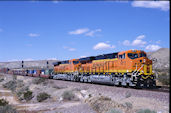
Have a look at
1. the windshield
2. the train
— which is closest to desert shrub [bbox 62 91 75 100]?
the train

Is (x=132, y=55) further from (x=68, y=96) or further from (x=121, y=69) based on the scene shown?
(x=68, y=96)

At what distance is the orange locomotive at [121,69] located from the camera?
22.4 metres

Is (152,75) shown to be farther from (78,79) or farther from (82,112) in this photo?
(78,79)

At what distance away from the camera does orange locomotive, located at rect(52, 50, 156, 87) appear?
73.4 feet

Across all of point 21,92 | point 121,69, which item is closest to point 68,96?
point 121,69

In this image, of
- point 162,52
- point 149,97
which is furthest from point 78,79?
point 162,52

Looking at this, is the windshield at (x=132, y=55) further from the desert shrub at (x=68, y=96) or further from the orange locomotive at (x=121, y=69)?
the desert shrub at (x=68, y=96)

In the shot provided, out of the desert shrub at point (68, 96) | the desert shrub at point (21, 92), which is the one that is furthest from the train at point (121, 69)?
the desert shrub at point (21, 92)

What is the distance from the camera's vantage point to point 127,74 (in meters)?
22.8

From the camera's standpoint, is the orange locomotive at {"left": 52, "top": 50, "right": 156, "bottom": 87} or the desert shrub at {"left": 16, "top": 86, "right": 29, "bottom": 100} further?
the desert shrub at {"left": 16, "top": 86, "right": 29, "bottom": 100}

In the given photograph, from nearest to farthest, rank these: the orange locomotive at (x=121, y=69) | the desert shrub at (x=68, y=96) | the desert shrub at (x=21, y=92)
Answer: the desert shrub at (x=68, y=96) → the orange locomotive at (x=121, y=69) → the desert shrub at (x=21, y=92)

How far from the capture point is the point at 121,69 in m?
24.0

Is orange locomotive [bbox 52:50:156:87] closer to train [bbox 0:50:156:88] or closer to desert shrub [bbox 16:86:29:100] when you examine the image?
train [bbox 0:50:156:88]

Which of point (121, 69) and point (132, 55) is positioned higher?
point (132, 55)
